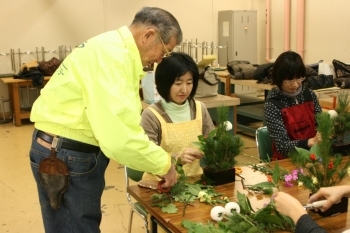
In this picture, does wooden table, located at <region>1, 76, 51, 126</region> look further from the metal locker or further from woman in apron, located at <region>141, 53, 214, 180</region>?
woman in apron, located at <region>141, 53, 214, 180</region>

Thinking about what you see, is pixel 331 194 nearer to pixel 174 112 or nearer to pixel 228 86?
pixel 174 112

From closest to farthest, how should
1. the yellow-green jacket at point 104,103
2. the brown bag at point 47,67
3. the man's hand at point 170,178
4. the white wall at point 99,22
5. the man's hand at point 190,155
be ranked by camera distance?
1. the yellow-green jacket at point 104,103
2. the man's hand at point 170,178
3. the man's hand at point 190,155
4. the brown bag at point 47,67
5. the white wall at point 99,22

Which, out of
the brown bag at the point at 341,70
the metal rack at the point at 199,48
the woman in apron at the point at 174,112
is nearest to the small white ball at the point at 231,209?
the woman in apron at the point at 174,112

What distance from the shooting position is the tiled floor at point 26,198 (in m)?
3.33

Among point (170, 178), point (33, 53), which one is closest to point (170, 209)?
point (170, 178)

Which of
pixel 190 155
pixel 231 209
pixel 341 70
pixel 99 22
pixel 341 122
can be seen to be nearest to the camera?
pixel 231 209

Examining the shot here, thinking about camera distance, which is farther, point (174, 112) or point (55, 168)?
point (174, 112)

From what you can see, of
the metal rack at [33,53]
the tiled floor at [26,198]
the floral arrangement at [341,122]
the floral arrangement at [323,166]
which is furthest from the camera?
the metal rack at [33,53]

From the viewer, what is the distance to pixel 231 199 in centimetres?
184

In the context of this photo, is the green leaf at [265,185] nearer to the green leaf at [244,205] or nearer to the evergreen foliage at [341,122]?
the green leaf at [244,205]

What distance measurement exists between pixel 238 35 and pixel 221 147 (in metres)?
6.07

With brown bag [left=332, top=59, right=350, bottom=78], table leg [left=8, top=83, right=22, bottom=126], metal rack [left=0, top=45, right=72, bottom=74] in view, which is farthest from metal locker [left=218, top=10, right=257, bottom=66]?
table leg [left=8, top=83, right=22, bottom=126]

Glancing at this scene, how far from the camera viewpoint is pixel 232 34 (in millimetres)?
7742

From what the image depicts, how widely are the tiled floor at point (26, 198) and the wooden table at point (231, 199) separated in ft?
1.91
